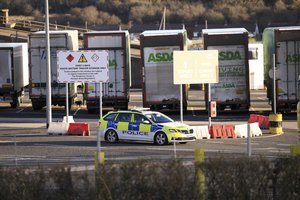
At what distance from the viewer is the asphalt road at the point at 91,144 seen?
23453 millimetres

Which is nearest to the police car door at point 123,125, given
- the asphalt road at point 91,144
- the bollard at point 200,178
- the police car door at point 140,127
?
the police car door at point 140,127

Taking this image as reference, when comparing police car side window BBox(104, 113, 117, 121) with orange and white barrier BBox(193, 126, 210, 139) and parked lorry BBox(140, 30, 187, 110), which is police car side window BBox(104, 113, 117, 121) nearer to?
orange and white barrier BBox(193, 126, 210, 139)

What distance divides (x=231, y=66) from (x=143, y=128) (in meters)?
12.8

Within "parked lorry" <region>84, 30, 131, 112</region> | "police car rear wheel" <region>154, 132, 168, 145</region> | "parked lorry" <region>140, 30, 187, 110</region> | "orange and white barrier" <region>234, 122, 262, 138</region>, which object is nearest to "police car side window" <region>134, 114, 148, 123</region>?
"police car rear wheel" <region>154, 132, 168, 145</region>

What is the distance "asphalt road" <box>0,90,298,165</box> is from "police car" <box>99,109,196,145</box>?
12.2 inches

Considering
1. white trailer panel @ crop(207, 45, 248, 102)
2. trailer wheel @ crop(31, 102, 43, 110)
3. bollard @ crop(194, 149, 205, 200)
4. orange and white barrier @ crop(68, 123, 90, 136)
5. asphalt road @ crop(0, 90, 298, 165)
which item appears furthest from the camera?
trailer wheel @ crop(31, 102, 43, 110)

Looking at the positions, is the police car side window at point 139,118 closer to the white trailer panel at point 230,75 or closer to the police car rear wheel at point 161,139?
the police car rear wheel at point 161,139

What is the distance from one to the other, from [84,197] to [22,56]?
3583 centimetres

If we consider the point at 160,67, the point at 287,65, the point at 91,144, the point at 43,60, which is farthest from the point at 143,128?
the point at 43,60

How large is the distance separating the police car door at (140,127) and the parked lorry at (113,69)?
12.4 meters

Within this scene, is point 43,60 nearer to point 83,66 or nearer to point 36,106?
point 36,106

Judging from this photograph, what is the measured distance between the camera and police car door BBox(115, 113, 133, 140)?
2869 cm

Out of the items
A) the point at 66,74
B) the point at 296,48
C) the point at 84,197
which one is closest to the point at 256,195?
the point at 84,197

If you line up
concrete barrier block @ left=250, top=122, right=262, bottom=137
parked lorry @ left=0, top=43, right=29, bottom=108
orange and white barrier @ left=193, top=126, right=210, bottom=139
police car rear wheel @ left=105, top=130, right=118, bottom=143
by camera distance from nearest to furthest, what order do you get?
police car rear wheel @ left=105, top=130, right=118, bottom=143, orange and white barrier @ left=193, top=126, right=210, bottom=139, concrete barrier block @ left=250, top=122, right=262, bottom=137, parked lorry @ left=0, top=43, right=29, bottom=108
